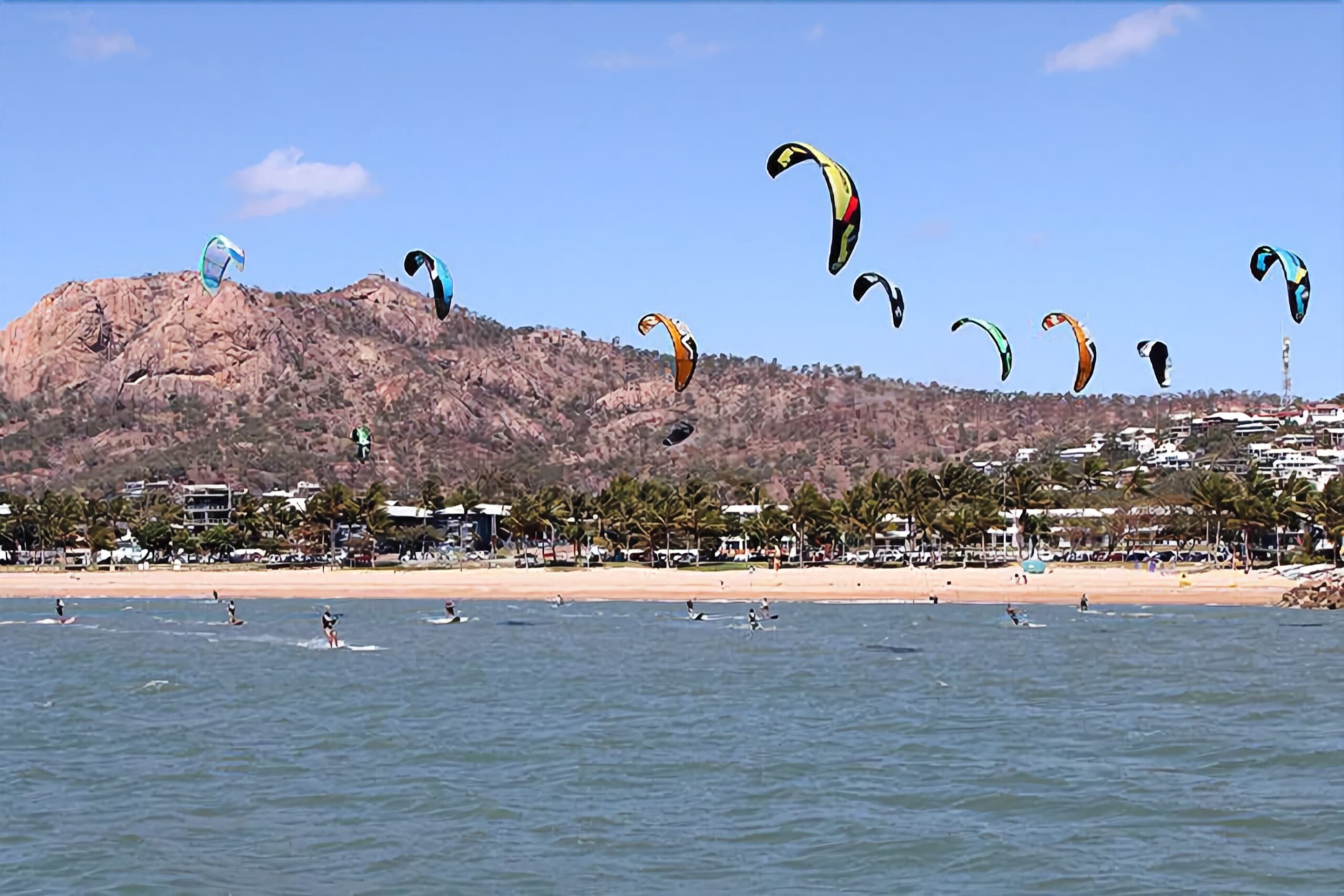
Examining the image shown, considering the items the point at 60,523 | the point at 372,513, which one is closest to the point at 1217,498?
the point at 372,513

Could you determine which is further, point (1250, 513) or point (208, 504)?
point (208, 504)

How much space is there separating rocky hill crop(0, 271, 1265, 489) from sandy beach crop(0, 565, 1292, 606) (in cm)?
7763

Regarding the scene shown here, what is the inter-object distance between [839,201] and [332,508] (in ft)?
215

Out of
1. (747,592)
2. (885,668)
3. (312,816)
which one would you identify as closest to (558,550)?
(747,592)

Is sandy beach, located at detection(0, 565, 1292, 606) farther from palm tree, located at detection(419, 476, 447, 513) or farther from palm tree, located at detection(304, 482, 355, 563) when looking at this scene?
palm tree, located at detection(419, 476, 447, 513)

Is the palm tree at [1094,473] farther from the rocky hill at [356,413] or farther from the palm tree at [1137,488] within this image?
the rocky hill at [356,413]

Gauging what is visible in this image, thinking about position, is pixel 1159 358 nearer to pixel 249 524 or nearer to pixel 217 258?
pixel 217 258

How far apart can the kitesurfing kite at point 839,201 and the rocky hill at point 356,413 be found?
125 m

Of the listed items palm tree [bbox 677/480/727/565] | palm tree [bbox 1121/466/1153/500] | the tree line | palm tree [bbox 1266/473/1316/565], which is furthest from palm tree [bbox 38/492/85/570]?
palm tree [bbox 1266/473/1316/565]

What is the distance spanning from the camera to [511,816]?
17922 mm

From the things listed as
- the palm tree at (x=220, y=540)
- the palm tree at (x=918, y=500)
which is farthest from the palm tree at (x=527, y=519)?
the palm tree at (x=220, y=540)

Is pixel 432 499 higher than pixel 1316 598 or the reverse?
higher

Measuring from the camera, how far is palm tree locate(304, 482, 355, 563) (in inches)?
3497

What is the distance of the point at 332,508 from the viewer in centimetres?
8900
